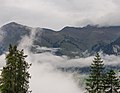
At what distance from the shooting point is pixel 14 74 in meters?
39.1

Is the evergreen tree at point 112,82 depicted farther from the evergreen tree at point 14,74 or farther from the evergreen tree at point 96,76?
the evergreen tree at point 14,74

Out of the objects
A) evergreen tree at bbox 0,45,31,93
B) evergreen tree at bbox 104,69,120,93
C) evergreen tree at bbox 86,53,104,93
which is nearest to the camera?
evergreen tree at bbox 104,69,120,93

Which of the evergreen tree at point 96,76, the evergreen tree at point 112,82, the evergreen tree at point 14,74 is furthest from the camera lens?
the evergreen tree at point 14,74

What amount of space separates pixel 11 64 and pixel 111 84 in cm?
1041

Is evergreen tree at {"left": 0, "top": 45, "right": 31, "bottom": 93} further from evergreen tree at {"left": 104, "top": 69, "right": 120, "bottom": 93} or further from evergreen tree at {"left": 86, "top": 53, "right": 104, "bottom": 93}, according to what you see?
evergreen tree at {"left": 104, "top": 69, "right": 120, "bottom": 93}

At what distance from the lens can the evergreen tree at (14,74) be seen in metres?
38.6

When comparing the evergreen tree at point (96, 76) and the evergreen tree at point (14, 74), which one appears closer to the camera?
the evergreen tree at point (96, 76)

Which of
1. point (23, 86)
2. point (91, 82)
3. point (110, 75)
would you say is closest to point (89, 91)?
point (91, 82)

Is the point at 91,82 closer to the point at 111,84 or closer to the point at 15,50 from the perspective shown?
the point at 111,84

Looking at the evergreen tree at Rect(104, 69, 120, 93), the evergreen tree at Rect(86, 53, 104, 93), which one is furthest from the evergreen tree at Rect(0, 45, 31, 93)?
the evergreen tree at Rect(104, 69, 120, 93)

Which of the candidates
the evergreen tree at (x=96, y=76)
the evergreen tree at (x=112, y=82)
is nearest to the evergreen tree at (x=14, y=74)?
the evergreen tree at (x=96, y=76)

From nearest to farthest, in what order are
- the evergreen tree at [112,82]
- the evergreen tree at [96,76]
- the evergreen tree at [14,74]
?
the evergreen tree at [112,82] < the evergreen tree at [96,76] < the evergreen tree at [14,74]

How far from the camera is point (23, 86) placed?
39.4 metres

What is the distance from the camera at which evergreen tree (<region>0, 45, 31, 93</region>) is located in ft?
127
